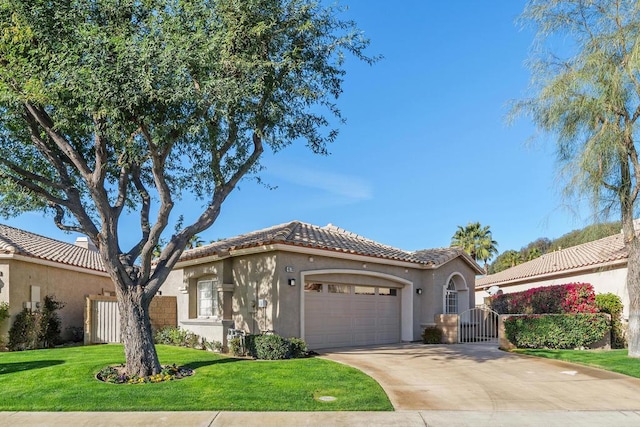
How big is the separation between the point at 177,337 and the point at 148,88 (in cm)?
1151

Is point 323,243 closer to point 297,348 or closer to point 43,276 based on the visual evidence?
point 297,348

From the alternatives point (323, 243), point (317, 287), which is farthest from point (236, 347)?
point (323, 243)

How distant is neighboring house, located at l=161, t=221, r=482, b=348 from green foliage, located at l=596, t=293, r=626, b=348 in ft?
19.4

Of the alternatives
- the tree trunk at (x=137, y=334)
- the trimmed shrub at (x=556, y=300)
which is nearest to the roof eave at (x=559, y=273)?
the trimmed shrub at (x=556, y=300)

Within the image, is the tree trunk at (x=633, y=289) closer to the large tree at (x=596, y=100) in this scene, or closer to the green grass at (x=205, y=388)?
the large tree at (x=596, y=100)

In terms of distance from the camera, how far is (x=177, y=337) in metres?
19.0

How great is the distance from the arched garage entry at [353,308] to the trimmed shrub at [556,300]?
469 cm

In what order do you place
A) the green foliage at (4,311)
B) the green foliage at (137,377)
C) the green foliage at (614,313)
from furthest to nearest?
the green foliage at (614,313) < the green foliage at (4,311) < the green foliage at (137,377)

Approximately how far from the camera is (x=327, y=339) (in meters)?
17.4

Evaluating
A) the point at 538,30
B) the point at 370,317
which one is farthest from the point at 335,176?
the point at 538,30

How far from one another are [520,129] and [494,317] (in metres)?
10.7

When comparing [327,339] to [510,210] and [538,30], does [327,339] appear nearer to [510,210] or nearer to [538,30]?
[510,210]

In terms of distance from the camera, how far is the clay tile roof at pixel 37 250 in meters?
19.1

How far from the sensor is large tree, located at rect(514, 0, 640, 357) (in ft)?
47.2
